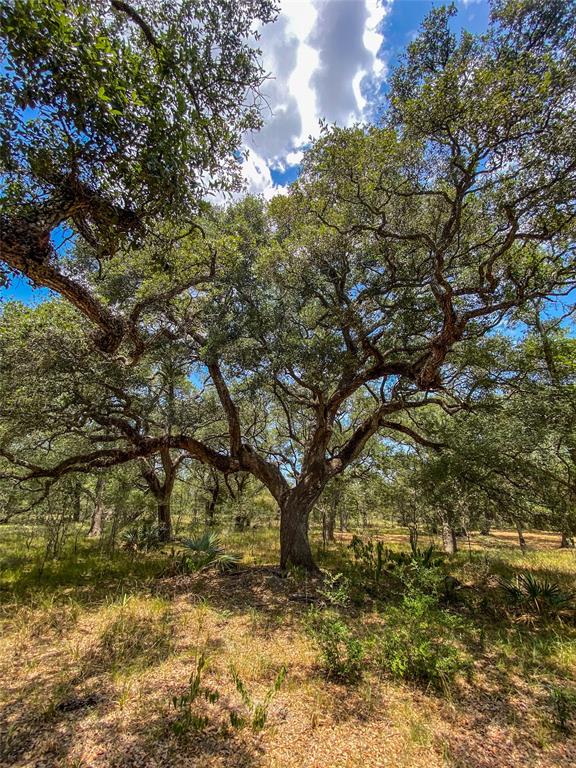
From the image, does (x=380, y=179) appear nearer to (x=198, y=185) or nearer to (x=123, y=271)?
(x=198, y=185)

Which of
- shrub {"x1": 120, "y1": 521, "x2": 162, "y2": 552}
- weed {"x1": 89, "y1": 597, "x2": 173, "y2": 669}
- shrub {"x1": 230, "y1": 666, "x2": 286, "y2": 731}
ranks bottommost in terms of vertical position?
shrub {"x1": 230, "y1": 666, "x2": 286, "y2": 731}

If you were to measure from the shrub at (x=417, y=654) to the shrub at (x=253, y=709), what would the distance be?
1.44 metres

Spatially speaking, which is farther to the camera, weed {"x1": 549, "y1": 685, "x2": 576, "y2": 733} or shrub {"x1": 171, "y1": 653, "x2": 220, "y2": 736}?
weed {"x1": 549, "y1": 685, "x2": 576, "y2": 733}

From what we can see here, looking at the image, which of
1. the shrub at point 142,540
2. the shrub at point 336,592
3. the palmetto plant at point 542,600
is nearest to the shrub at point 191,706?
the shrub at point 336,592

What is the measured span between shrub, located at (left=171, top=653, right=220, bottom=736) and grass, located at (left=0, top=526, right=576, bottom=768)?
0.06 m

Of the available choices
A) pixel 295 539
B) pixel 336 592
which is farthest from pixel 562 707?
pixel 295 539

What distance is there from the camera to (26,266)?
3059mm

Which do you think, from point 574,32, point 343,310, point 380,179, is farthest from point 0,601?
point 574,32

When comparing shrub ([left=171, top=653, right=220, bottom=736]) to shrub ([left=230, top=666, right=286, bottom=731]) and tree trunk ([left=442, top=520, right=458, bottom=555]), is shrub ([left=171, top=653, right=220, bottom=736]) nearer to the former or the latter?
shrub ([left=230, top=666, right=286, bottom=731])

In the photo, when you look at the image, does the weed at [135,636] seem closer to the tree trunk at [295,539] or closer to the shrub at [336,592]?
the shrub at [336,592]

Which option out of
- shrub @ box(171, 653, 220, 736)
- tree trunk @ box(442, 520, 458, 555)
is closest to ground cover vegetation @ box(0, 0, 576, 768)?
shrub @ box(171, 653, 220, 736)

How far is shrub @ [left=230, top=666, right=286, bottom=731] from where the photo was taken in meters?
3.04

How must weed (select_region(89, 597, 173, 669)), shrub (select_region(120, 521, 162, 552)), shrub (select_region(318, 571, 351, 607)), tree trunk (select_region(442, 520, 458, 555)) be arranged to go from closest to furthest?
weed (select_region(89, 597, 173, 669))
shrub (select_region(318, 571, 351, 607))
shrub (select_region(120, 521, 162, 552))
tree trunk (select_region(442, 520, 458, 555))

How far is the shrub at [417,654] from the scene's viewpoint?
12.6 ft
